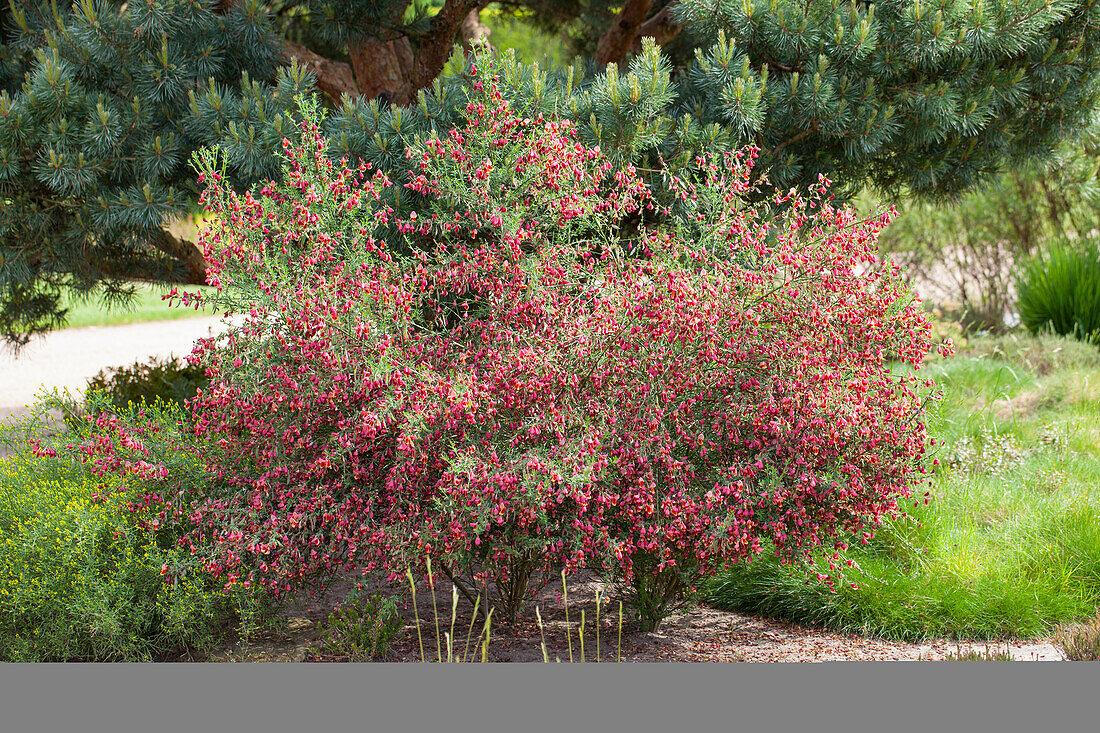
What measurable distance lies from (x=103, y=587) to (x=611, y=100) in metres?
2.87

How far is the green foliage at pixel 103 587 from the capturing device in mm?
3402

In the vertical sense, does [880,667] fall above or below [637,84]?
below

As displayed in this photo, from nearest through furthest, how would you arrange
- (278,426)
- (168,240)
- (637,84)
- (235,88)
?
(278,426)
(637,84)
(235,88)
(168,240)

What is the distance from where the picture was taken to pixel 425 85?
5.84 metres

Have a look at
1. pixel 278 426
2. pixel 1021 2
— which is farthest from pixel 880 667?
pixel 1021 2

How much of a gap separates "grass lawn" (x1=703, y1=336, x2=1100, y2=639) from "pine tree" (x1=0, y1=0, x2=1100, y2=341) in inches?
61.2

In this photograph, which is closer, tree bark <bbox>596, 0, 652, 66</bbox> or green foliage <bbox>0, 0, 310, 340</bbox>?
green foliage <bbox>0, 0, 310, 340</bbox>

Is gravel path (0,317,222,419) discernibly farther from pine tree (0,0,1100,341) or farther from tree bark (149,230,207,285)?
pine tree (0,0,1100,341)

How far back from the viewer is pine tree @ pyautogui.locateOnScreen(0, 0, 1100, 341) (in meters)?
4.25

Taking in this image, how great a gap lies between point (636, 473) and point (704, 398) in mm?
405

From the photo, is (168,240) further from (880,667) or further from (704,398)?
(880,667)

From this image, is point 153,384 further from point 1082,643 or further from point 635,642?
point 1082,643

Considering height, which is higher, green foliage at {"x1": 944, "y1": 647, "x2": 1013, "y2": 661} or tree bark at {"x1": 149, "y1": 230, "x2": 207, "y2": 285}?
tree bark at {"x1": 149, "y1": 230, "x2": 207, "y2": 285}

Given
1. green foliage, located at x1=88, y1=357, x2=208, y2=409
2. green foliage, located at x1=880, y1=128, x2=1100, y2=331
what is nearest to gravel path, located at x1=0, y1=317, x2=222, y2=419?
green foliage, located at x1=88, y1=357, x2=208, y2=409
